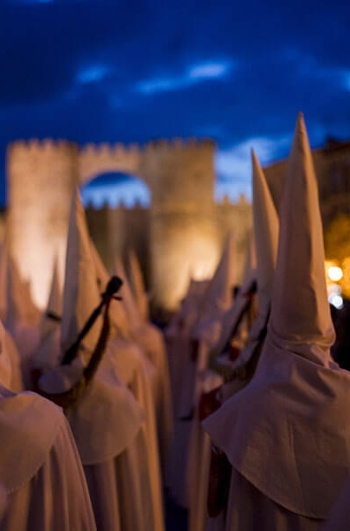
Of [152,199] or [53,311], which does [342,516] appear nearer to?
[53,311]

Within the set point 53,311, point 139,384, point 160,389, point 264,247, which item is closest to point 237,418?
point 264,247

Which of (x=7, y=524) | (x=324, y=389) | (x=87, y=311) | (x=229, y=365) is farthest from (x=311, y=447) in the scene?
(x=87, y=311)

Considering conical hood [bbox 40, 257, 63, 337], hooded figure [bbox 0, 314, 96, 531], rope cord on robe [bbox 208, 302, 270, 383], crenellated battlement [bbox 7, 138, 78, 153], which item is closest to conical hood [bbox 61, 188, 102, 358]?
rope cord on robe [bbox 208, 302, 270, 383]

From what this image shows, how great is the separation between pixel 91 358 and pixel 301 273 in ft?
5.10

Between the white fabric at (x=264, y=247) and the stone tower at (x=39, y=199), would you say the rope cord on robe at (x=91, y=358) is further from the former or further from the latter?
the stone tower at (x=39, y=199)

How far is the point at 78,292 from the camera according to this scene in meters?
3.86

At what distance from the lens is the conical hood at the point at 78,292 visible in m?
3.83

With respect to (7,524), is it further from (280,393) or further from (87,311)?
(87,311)

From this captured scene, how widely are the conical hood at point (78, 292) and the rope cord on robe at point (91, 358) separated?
0.08 m

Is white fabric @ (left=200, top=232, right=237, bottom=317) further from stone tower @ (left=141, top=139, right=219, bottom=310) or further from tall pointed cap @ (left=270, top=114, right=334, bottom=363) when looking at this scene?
stone tower @ (left=141, top=139, right=219, bottom=310)

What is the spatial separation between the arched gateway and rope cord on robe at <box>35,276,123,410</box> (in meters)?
23.4

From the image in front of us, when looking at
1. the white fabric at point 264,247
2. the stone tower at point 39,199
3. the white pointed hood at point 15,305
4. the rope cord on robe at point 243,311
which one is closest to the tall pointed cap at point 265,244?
the white fabric at point 264,247

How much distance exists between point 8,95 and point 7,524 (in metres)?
58.3

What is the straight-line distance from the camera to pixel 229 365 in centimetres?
350
